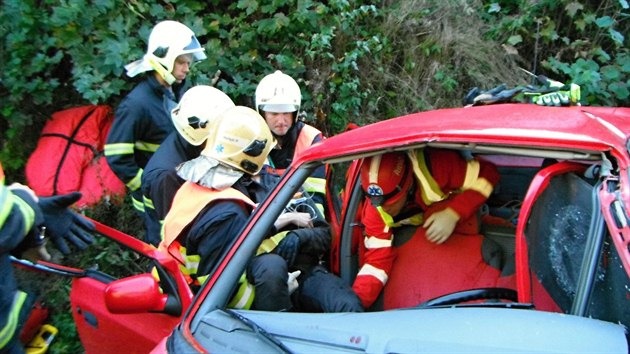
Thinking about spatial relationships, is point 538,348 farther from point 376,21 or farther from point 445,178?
point 376,21

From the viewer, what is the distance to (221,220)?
2.74 metres

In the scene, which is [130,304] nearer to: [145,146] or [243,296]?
[243,296]

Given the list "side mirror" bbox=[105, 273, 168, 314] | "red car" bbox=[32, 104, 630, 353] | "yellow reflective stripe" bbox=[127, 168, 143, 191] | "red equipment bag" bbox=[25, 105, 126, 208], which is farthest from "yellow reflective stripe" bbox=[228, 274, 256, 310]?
"red equipment bag" bbox=[25, 105, 126, 208]

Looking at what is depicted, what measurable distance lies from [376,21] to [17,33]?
11.7 ft

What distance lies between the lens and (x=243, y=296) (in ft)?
8.41

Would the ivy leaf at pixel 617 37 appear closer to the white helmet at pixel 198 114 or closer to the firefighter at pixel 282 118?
the firefighter at pixel 282 118

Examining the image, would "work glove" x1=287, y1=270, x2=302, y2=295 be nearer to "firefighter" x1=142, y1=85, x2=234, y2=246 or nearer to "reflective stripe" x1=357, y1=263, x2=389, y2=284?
"reflective stripe" x1=357, y1=263, x2=389, y2=284

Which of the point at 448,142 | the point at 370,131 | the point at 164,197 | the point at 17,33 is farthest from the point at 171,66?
the point at 448,142

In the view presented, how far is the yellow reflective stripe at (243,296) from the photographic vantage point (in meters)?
2.47

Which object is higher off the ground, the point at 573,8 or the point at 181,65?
the point at 181,65

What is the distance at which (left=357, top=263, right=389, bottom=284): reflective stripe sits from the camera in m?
2.90

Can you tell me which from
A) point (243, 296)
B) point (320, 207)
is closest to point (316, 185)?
point (320, 207)

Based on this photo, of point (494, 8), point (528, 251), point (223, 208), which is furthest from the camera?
point (494, 8)

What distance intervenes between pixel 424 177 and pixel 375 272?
1.62ft
